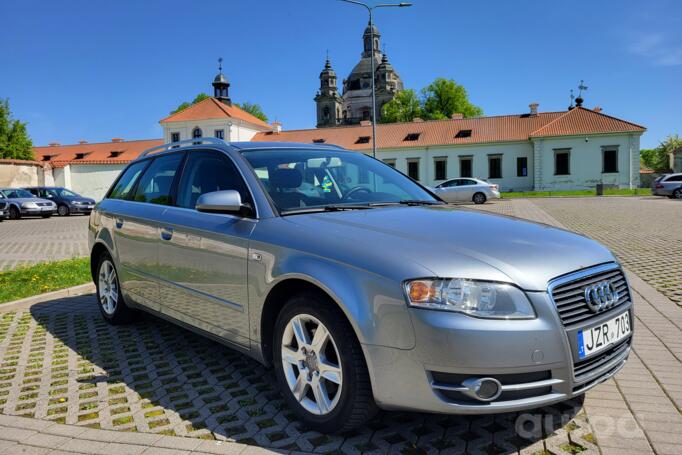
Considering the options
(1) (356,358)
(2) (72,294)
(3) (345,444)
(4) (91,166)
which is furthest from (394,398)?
(4) (91,166)

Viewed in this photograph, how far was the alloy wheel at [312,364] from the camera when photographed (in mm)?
2834

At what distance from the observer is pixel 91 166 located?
133ft

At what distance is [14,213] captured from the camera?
86.0 feet

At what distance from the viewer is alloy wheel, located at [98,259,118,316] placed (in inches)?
207

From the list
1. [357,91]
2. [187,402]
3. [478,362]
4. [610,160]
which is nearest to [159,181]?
[187,402]

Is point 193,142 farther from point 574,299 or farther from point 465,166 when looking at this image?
point 465,166

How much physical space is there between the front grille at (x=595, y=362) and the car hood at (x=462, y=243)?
458 mm

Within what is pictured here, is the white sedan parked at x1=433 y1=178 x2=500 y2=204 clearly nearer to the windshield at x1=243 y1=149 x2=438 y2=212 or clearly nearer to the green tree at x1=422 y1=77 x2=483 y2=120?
the windshield at x1=243 y1=149 x2=438 y2=212

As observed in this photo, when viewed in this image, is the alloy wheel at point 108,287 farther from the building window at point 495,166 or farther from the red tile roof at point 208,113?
the red tile roof at point 208,113

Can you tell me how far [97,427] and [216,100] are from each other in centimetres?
6093

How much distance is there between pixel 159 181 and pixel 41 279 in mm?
4244

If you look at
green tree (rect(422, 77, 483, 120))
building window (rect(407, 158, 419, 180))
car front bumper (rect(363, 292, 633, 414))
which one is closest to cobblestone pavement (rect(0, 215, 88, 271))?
car front bumper (rect(363, 292, 633, 414))

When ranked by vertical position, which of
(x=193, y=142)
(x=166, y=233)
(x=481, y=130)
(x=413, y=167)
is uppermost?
(x=481, y=130)

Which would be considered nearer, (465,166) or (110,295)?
(110,295)
